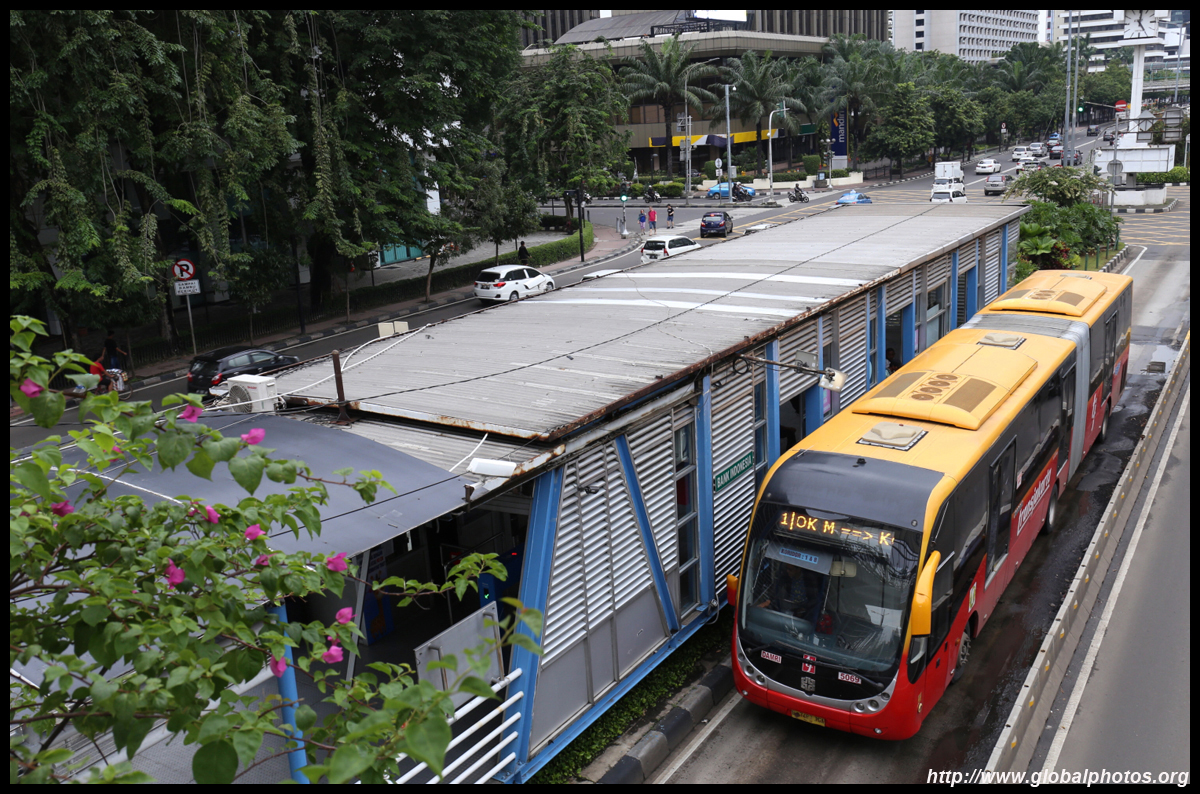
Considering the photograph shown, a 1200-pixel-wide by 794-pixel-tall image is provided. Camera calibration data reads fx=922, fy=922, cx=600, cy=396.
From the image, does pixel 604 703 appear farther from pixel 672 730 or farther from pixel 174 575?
pixel 174 575

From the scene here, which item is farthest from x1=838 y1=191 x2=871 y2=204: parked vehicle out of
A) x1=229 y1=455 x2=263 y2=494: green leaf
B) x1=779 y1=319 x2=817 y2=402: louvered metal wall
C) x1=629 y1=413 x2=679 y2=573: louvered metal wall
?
x1=229 y1=455 x2=263 y2=494: green leaf

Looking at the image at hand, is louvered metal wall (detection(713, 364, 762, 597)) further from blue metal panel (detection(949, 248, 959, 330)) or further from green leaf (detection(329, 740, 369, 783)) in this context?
blue metal panel (detection(949, 248, 959, 330))

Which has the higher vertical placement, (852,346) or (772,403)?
(852,346)

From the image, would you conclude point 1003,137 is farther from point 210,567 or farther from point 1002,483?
point 210,567

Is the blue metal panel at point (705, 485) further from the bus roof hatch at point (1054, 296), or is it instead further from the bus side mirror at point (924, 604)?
the bus roof hatch at point (1054, 296)

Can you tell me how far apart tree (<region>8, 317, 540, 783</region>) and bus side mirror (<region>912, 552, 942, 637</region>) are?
5698mm

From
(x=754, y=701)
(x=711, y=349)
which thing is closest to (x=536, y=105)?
(x=711, y=349)

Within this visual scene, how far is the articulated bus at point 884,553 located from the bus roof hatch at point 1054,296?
15.2ft

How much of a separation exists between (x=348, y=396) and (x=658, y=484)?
3550 millimetres

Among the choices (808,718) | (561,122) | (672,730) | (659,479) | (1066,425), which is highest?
(561,122)

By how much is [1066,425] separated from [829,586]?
7424 mm

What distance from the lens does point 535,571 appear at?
859 centimetres

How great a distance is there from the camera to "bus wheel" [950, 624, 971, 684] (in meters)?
10.2

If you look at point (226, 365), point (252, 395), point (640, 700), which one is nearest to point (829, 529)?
point (640, 700)
